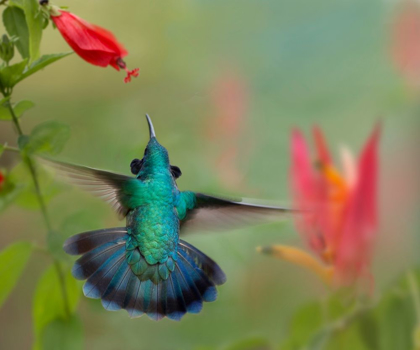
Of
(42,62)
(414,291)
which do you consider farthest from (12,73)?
(414,291)

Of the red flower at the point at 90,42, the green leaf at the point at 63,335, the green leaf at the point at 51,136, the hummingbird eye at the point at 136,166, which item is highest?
the red flower at the point at 90,42

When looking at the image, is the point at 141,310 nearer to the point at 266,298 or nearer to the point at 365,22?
the point at 266,298

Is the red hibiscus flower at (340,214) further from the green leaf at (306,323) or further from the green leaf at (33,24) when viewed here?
the green leaf at (33,24)

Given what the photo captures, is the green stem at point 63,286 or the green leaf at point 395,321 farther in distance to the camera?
the green leaf at point 395,321

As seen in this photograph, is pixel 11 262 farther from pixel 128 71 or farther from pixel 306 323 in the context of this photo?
pixel 306 323

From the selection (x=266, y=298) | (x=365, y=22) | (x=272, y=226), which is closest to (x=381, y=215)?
(x=266, y=298)

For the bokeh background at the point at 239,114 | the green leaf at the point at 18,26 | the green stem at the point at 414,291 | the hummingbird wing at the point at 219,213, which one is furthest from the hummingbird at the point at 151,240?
the green stem at the point at 414,291
